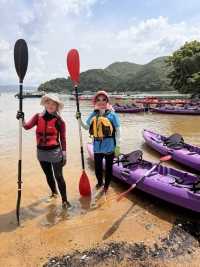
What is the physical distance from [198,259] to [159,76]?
118576 mm

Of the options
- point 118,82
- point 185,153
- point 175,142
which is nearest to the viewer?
point 185,153

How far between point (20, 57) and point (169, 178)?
3.28 meters

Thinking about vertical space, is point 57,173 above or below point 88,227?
above

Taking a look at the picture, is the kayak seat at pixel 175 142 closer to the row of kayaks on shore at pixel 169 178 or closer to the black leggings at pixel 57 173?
the row of kayaks on shore at pixel 169 178

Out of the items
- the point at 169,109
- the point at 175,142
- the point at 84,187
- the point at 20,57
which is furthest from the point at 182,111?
the point at 20,57

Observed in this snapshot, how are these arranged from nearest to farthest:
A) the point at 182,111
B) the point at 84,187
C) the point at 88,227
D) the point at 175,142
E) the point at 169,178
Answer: the point at 88,227, the point at 169,178, the point at 84,187, the point at 175,142, the point at 182,111

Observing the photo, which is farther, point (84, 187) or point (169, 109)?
point (169, 109)

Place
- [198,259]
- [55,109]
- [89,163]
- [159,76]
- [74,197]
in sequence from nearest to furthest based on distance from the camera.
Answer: [198,259]
[55,109]
[74,197]
[89,163]
[159,76]

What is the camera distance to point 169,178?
5.95 meters

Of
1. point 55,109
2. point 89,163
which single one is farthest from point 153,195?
point 89,163

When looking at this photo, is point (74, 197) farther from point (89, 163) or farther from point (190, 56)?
point (190, 56)

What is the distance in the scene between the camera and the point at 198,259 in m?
3.93

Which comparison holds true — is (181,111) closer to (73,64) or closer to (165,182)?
(73,64)

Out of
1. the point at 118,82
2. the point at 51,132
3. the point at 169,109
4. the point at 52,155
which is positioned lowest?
the point at 52,155
